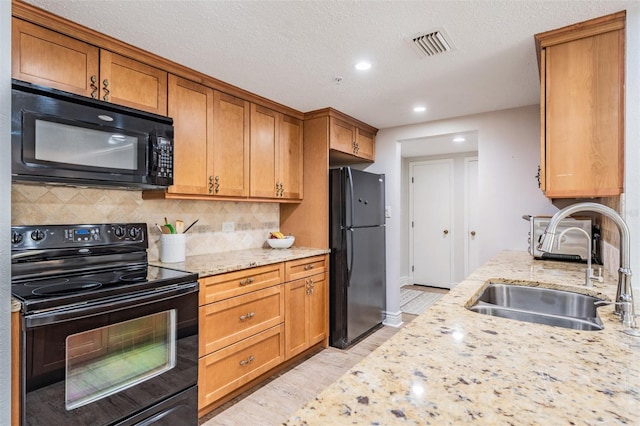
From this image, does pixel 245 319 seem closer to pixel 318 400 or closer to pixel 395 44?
pixel 318 400

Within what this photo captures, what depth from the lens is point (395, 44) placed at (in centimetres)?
191

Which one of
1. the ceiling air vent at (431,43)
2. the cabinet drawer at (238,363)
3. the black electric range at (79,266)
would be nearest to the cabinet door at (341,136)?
the ceiling air vent at (431,43)

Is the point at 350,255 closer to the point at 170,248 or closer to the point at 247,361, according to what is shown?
the point at 247,361

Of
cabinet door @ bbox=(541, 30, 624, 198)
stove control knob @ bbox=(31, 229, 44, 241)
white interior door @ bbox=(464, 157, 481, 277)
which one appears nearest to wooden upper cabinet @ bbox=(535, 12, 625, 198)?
cabinet door @ bbox=(541, 30, 624, 198)

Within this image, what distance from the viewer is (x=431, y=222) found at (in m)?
5.54

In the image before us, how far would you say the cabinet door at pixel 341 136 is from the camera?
10.6 feet

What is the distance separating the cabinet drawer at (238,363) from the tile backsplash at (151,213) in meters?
0.83

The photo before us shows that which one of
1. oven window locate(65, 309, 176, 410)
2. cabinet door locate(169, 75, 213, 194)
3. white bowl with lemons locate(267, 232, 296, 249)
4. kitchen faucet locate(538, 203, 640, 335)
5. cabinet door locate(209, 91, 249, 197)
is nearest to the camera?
kitchen faucet locate(538, 203, 640, 335)

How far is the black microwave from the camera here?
1525 millimetres

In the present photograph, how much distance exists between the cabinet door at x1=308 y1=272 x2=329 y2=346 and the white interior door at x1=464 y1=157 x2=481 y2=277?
305cm

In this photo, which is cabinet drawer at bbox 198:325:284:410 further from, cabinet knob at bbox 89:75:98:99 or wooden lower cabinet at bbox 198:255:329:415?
cabinet knob at bbox 89:75:98:99

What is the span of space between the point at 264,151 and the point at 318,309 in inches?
59.1

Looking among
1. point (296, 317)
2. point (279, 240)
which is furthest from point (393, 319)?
point (279, 240)

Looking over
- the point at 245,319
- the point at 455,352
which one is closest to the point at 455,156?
the point at 245,319
